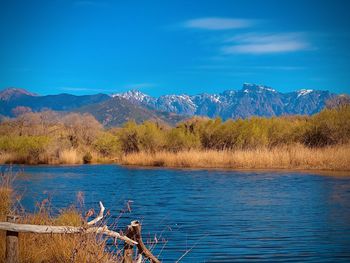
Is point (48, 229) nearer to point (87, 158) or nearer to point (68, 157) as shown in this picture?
point (68, 157)

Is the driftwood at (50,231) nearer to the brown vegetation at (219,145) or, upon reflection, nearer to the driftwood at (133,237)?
the driftwood at (133,237)

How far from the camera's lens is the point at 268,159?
130 feet

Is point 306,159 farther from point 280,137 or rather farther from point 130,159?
point 130,159

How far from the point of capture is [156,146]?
54.1 meters

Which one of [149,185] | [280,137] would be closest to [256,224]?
[149,185]

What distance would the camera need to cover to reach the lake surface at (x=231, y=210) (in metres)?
13.4

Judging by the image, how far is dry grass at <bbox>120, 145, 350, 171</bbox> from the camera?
120 feet

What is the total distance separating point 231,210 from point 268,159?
66.0ft

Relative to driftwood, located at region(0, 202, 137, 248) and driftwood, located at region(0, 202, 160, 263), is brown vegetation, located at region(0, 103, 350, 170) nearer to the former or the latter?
driftwood, located at region(0, 202, 160, 263)

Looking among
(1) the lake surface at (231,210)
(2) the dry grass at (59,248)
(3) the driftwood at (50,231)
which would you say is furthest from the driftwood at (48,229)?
(1) the lake surface at (231,210)

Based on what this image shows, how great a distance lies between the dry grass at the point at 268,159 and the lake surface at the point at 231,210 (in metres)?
3.28

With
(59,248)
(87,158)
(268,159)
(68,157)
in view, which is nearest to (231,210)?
(59,248)

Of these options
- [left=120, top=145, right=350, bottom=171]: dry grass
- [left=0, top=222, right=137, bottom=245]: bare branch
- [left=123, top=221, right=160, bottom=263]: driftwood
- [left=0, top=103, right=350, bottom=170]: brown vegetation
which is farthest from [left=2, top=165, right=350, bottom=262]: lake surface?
[left=0, top=103, right=350, bottom=170]: brown vegetation

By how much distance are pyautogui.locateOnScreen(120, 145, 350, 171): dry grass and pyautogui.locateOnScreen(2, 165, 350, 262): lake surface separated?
3279 millimetres
